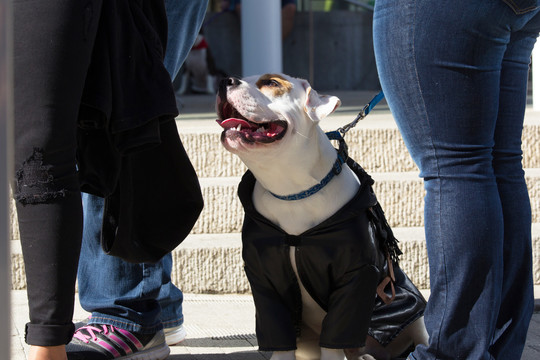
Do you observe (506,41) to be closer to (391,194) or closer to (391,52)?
(391,52)

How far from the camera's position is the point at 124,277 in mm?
2480

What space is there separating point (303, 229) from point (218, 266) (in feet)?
3.95

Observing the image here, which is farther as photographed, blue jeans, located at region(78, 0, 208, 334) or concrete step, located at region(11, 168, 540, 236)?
concrete step, located at region(11, 168, 540, 236)

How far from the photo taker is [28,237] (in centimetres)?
179

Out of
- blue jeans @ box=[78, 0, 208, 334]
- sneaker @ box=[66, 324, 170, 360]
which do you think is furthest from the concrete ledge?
sneaker @ box=[66, 324, 170, 360]

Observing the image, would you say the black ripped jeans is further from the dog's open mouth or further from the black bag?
the dog's open mouth

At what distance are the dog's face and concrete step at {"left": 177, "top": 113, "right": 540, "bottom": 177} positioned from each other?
1.48 meters

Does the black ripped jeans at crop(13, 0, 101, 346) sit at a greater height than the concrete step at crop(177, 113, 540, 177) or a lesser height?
greater

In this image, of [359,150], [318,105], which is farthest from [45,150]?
[359,150]

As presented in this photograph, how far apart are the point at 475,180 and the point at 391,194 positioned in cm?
175

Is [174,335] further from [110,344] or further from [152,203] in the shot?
[152,203]

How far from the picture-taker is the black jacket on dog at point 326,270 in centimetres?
223

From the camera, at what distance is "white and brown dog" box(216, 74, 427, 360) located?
7.34ft

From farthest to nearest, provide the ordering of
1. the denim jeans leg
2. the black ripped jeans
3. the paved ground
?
the paved ground < the denim jeans leg < the black ripped jeans
